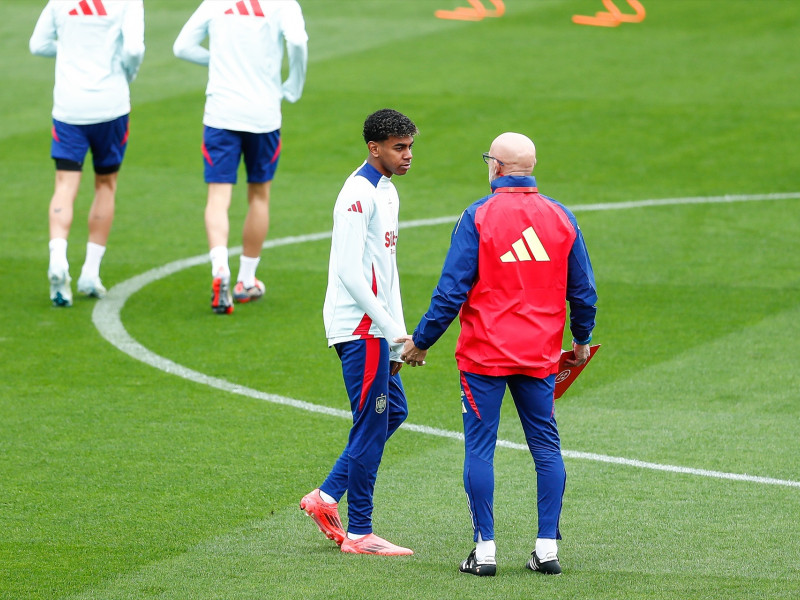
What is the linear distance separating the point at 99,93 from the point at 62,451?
4.23 m

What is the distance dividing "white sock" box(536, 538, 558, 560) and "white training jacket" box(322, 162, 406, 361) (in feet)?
3.16

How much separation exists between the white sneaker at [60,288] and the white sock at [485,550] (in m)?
5.64

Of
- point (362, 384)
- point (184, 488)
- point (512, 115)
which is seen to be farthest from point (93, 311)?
point (512, 115)

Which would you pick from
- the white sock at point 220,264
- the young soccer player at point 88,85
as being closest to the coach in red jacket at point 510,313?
the white sock at point 220,264

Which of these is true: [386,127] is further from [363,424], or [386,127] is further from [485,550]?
[485,550]

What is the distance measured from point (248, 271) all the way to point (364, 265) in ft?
16.6

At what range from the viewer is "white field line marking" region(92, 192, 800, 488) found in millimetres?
6984

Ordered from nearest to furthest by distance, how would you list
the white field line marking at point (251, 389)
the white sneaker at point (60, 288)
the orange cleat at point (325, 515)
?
1. the orange cleat at point (325, 515)
2. the white field line marking at point (251, 389)
3. the white sneaker at point (60, 288)

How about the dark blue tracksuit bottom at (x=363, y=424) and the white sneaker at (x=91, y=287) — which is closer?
→ the dark blue tracksuit bottom at (x=363, y=424)

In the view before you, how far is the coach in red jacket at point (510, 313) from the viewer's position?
540 centimetres

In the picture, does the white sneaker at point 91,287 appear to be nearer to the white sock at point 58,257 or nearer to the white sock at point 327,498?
the white sock at point 58,257

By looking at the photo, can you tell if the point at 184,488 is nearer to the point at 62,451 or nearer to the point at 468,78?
the point at 62,451

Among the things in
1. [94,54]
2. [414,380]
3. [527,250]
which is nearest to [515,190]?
[527,250]

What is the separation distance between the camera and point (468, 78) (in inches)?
821
